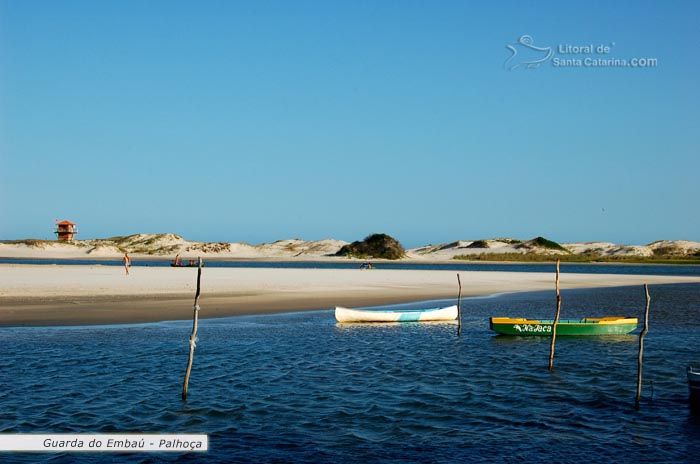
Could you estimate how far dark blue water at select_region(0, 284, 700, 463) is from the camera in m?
13.1

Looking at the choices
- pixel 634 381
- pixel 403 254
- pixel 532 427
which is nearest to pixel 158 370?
pixel 532 427

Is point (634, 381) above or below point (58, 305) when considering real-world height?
below

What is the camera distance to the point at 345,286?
52438mm

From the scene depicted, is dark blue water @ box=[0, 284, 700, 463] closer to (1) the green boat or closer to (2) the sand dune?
(1) the green boat

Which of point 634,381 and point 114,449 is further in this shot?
point 634,381

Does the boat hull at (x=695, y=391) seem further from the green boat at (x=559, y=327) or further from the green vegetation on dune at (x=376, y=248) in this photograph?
the green vegetation on dune at (x=376, y=248)

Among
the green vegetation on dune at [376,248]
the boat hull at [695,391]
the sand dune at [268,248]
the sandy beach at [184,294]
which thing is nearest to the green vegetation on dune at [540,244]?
the sand dune at [268,248]

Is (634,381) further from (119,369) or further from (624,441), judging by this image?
(119,369)

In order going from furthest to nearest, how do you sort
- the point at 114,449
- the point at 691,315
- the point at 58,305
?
Result: 1. the point at 691,315
2. the point at 58,305
3. the point at 114,449

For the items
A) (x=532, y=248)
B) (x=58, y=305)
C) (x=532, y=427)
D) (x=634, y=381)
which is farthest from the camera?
(x=532, y=248)

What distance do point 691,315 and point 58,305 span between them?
125 ft
